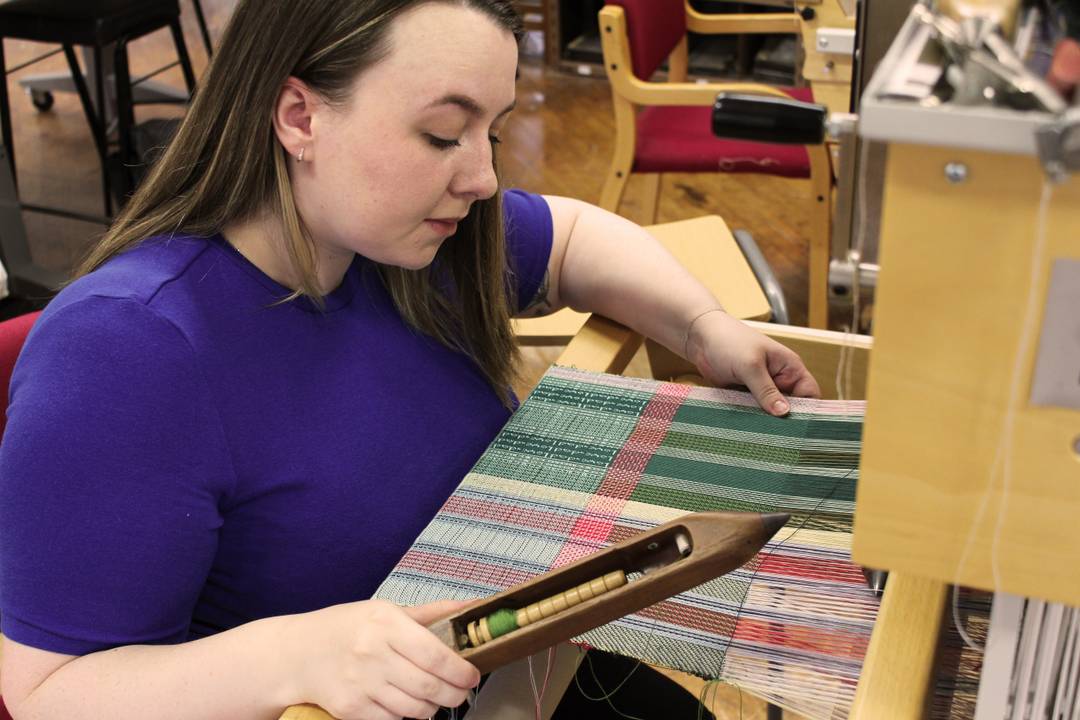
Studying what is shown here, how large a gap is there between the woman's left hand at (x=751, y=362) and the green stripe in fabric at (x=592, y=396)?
11cm

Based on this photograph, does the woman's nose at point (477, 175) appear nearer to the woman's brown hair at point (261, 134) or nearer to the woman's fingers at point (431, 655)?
the woman's brown hair at point (261, 134)

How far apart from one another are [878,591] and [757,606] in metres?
0.10

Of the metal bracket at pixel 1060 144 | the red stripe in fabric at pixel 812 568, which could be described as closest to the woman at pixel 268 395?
the red stripe in fabric at pixel 812 568

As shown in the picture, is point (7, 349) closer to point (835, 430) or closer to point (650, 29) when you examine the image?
point (835, 430)

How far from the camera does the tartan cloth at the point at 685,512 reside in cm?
93

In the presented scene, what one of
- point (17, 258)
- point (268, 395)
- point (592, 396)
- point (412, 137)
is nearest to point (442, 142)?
point (412, 137)

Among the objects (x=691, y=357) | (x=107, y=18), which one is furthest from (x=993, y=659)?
(x=107, y=18)

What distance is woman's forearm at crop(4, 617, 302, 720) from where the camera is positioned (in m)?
0.91

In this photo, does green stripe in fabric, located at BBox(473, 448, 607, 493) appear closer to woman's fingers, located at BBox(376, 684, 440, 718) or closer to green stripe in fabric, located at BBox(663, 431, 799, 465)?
green stripe in fabric, located at BBox(663, 431, 799, 465)

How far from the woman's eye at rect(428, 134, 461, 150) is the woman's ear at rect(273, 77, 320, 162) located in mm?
102

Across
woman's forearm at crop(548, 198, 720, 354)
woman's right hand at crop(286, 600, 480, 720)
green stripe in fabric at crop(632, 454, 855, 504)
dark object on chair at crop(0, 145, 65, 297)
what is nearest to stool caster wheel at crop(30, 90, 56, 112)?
dark object on chair at crop(0, 145, 65, 297)

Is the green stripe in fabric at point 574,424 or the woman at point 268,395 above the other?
the woman at point 268,395

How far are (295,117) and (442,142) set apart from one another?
5.1 inches

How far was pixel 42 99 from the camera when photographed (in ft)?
15.4
